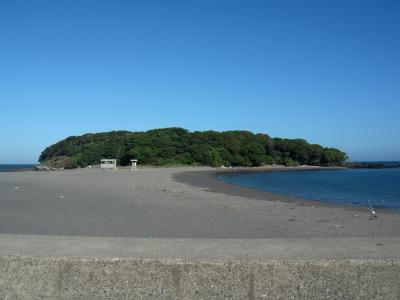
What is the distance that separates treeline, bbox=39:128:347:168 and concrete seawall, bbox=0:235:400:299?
98.8 meters

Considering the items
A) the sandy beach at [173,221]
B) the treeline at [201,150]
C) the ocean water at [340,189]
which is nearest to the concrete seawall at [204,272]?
the sandy beach at [173,221]

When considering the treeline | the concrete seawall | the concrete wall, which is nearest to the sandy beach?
the concrete seawall

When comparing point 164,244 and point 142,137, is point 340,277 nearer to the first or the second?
point 164,244

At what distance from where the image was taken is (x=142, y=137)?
11238cm

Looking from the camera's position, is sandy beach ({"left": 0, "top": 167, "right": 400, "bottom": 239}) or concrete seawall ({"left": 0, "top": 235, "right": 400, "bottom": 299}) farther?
sandy beach ({"left": 0, "top": 167, "right": 400, "bottom": 239})

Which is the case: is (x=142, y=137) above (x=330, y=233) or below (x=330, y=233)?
above

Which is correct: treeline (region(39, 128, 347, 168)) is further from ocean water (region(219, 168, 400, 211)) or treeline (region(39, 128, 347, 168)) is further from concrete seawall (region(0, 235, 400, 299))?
concrete seawall (region(0, 235, 400, 299))

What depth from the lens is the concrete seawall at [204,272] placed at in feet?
13.2

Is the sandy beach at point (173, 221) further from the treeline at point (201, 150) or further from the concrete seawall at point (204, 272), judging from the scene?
Answer: the treeline at point (201, 150)

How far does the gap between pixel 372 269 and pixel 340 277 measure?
0.93 ft

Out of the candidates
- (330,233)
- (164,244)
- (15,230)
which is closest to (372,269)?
(164,244)

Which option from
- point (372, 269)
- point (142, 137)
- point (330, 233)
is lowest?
point (330, 233)

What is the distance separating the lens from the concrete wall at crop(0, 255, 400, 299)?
4.02 m

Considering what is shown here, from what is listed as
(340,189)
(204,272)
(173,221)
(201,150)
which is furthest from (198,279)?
(201,150)
